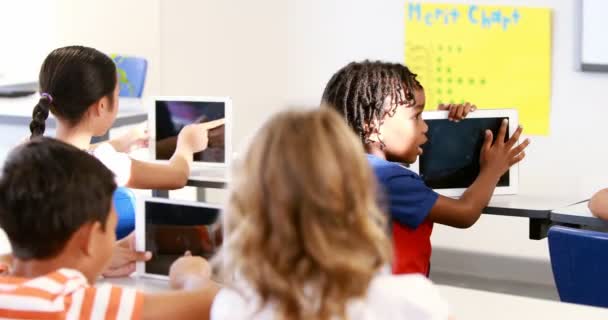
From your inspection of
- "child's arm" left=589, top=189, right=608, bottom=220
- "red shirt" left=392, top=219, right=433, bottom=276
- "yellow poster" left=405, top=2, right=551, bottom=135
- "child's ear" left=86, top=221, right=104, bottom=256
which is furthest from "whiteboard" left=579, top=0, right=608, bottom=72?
→ "child's ear" left=86, top=221, right=104, bottom=256

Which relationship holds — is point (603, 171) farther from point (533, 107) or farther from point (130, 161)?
point (130, 161)

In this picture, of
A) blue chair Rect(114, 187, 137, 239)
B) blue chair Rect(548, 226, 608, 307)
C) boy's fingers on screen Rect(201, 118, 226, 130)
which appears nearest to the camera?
blue chair Rect(548, 226, 608, 307)

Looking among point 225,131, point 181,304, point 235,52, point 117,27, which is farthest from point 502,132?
point 117,27

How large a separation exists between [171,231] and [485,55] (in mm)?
→ 2376

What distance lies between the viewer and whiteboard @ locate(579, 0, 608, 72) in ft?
12.3

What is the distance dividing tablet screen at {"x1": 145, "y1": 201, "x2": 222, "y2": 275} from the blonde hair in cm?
90

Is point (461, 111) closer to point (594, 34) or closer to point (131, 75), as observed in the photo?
point (594, 34)

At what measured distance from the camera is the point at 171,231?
80.3 inches

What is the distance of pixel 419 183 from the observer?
2246 millimetres

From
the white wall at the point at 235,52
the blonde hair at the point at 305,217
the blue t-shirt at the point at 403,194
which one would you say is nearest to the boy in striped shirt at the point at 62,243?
the blonde hair at the point at 305,217

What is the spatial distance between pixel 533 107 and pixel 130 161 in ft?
6.85

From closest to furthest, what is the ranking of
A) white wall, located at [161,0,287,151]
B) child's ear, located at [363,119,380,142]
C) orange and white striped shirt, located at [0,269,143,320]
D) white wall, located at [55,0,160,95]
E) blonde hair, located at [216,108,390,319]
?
blonde hair, located at [216,108,390,319]
orange and white striped shirt, located at [0,269,143,320]
child's ear, located at [363,119,380,142]
white wall, located at [161,0,287,151]
white wall, located at [55,0,160,95]

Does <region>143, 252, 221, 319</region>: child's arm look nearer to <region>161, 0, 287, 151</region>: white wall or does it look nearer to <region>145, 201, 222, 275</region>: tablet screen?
<region>145, 201, 222, 275</region>: tablet screen

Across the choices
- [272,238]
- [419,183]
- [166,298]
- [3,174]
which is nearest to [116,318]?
[166,298]
